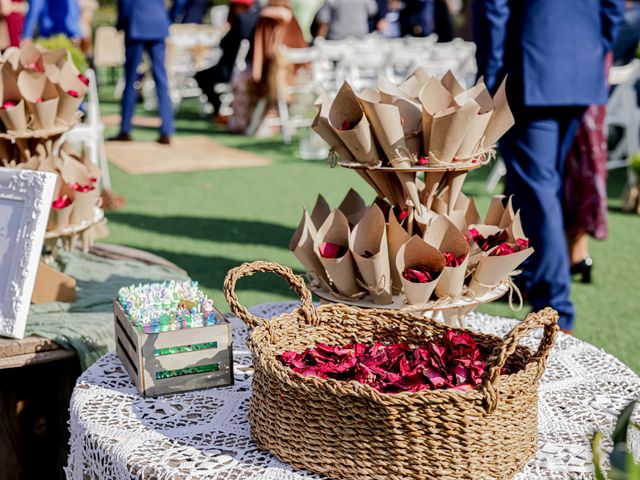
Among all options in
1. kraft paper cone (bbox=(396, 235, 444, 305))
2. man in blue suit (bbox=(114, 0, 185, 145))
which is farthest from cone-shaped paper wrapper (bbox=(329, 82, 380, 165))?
man in blue suit (bbox=(114, 0, 185, 145))

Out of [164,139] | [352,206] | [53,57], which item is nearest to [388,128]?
[352,206]

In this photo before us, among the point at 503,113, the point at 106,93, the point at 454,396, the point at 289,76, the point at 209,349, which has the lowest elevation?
the point at 106,93

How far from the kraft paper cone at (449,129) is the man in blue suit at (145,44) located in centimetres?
707

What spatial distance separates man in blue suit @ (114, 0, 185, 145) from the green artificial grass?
44.3 inches

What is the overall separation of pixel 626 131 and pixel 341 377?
Result: 263 inches

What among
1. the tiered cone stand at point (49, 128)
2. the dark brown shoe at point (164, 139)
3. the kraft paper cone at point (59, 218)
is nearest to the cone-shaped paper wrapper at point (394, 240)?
the tiered cone stand at point (49, 128)

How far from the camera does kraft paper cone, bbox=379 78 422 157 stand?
2.21 m

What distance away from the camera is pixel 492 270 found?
2152 mm

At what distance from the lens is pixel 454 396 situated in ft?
5.20

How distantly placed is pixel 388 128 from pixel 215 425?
2.63 feet

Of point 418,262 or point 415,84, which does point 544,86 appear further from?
point 418,262

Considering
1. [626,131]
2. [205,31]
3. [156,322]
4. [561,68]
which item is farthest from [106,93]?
[156,322]

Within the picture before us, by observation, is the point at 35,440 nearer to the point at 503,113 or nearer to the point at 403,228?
the point at 403,228

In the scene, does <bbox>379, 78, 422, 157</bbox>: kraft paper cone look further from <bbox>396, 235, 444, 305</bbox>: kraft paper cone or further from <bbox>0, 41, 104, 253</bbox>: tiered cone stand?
<bbox>0, 41, 104, 253</bbox>: tiered cone stand
